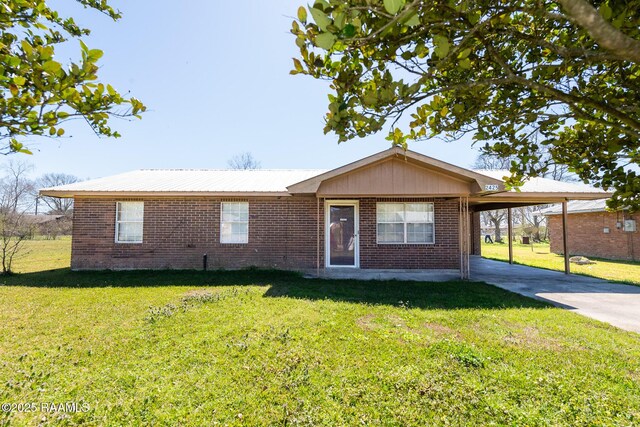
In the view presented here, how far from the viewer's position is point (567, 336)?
4637 millimetres

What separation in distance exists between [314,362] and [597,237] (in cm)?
2187

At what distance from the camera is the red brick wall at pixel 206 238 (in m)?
10.4

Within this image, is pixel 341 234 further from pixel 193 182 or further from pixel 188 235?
pixel 193 182

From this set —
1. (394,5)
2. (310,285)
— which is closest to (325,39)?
(394,5)

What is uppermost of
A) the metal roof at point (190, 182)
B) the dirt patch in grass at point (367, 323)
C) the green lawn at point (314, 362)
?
the metal roof at point (190, 182)

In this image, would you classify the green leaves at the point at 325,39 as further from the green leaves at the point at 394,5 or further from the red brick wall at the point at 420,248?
the red brick wall at the point at 420,248

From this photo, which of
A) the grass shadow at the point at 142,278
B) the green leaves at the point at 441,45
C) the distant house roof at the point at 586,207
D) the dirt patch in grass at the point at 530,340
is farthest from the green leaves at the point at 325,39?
the distant house roof at the point at 586,207

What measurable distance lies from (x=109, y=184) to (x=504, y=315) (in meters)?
12.8

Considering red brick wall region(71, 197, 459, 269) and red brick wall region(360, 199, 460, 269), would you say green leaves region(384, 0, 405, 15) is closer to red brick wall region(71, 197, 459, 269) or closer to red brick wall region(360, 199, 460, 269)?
red brick wall region(71, 197, 459, 269)

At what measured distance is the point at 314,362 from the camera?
3713mm

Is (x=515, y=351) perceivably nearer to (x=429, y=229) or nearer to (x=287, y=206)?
(x=429, y=229)

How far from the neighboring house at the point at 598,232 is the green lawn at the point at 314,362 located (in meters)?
15.2

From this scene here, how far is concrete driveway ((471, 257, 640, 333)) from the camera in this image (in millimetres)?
5953

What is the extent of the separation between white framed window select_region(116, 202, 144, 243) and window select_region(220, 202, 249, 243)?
2934 mm
